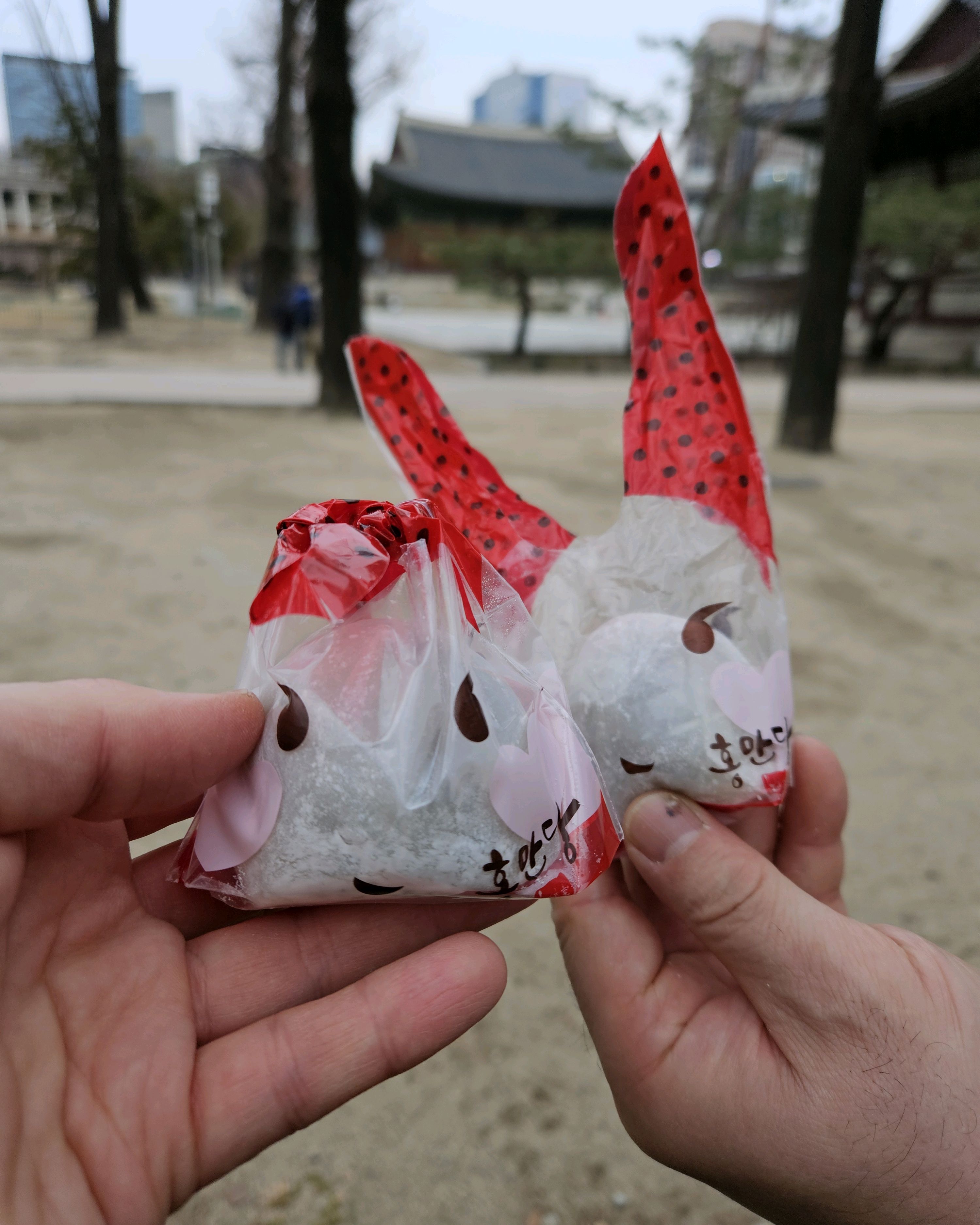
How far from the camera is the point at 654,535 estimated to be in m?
1.41

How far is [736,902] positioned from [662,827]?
0.13 meters

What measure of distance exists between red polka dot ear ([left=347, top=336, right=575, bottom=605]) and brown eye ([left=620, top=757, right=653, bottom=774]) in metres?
0.31

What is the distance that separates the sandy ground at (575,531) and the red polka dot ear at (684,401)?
3.52 ft

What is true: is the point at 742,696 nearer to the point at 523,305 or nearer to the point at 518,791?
the point at 518,791

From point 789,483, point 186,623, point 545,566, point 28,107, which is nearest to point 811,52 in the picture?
point 789,483

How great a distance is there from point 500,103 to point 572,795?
67523mm

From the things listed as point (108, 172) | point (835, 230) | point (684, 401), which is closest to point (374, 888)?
point (684, 401)

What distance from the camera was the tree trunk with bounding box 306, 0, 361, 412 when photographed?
760 cm

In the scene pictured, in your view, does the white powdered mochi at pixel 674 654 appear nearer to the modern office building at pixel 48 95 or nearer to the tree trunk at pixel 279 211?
the modern office building at pixel 48 95

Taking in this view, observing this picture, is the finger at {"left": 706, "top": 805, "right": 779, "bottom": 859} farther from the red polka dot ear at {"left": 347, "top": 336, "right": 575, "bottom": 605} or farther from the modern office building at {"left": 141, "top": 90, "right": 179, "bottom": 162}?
the modern office building at {"left": 141, "top": 90, "right": 179, "bottom": 162}

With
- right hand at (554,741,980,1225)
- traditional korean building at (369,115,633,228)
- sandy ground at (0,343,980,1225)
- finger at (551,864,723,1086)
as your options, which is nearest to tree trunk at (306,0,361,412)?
sandy ground at (0,343,980,1225)

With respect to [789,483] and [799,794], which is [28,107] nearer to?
[789,483]

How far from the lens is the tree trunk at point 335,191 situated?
24.9 feet

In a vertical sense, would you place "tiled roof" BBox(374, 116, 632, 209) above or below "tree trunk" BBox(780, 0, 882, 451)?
above
